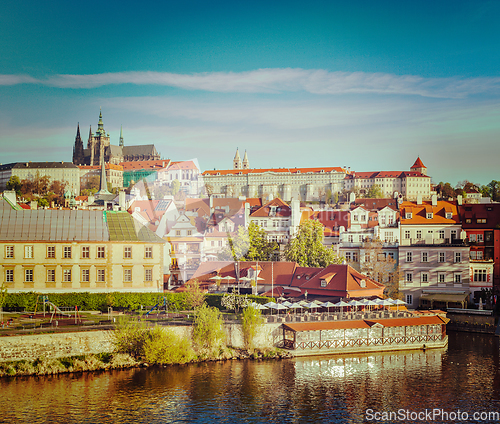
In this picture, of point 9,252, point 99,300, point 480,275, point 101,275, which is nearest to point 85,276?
point 101,275

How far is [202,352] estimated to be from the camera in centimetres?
4162

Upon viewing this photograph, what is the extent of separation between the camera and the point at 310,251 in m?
61.9

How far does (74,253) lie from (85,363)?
13644mm

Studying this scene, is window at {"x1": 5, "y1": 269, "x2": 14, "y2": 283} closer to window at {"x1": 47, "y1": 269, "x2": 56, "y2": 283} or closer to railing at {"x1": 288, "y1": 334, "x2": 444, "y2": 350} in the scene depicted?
window at {"x1": 47, "y1": 269, "x2": 56, "y2": 283}

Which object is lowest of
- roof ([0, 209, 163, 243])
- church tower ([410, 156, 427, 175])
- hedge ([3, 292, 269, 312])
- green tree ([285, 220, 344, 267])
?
hedge ([3, 292, 269, 312])

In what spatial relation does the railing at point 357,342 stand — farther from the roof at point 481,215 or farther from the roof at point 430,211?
the roof at point 430,211

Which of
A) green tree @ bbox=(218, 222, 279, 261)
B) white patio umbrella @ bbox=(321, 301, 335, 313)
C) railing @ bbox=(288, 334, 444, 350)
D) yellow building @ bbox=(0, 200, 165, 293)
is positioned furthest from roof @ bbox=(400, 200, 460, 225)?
yellow building @ bbox=(0, 200, 165, 293)

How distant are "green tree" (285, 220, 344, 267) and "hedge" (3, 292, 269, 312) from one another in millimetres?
12896

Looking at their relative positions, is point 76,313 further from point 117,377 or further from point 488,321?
point 488,321

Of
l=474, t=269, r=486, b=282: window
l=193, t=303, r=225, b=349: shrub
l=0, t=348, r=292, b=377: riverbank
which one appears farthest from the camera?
l=474, t=269, r=486, b=282: window

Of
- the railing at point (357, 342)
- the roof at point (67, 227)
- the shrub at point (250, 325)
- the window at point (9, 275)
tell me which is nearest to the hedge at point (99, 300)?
the window at point (9, 275)

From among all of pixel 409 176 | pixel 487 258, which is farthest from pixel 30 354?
pixel 409 176

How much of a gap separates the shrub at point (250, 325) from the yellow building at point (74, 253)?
11200 millimetres

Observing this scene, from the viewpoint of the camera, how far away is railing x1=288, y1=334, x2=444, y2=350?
4331 centimetres
